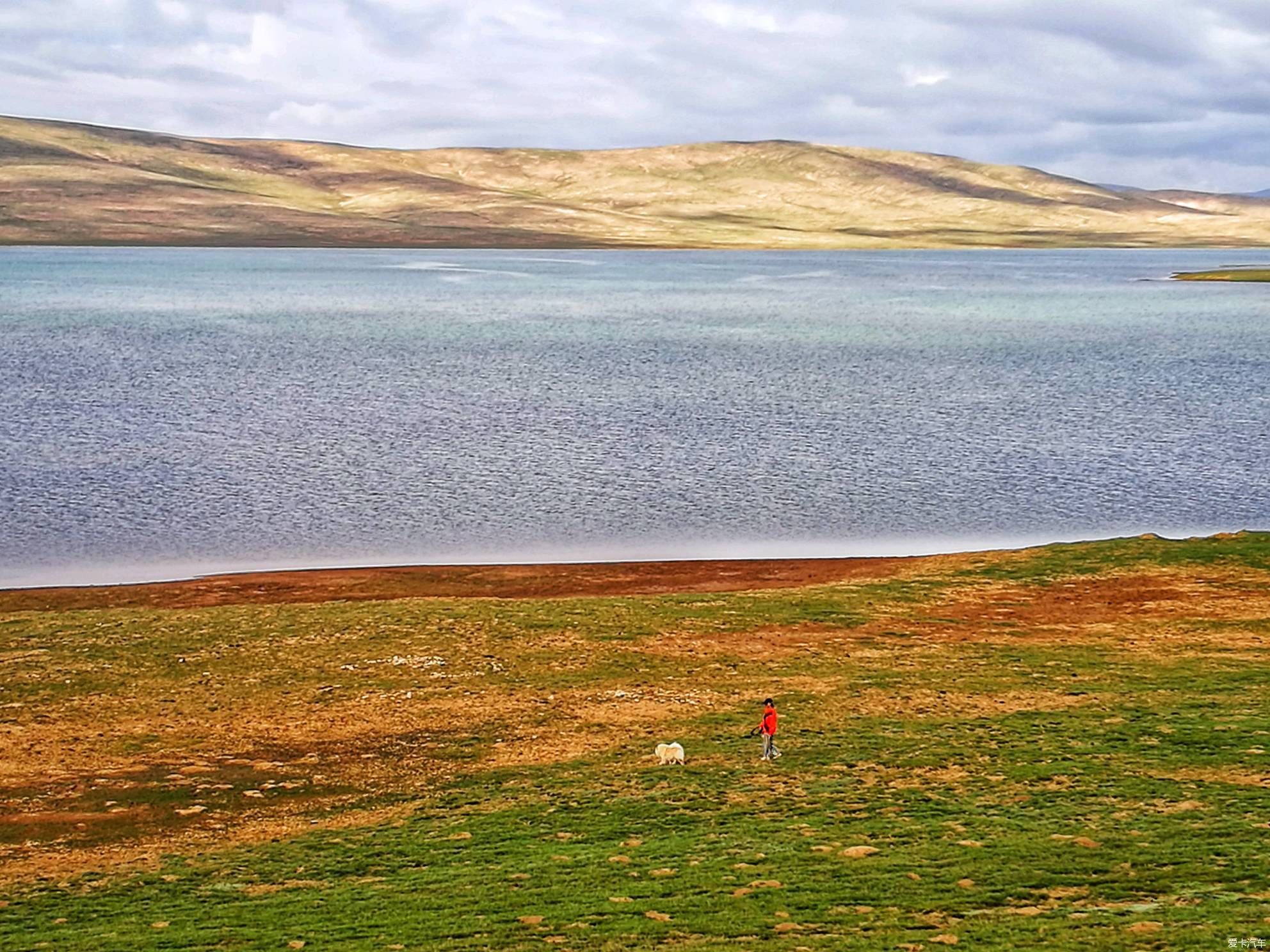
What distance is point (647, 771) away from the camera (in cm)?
2473

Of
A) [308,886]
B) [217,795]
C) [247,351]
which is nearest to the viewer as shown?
[308,886]

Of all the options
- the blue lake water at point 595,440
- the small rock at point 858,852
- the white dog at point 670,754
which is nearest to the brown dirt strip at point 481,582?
the blue lake water at point 595,440

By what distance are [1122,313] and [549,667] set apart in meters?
141

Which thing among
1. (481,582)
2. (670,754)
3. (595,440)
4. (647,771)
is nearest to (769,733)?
(670,754)

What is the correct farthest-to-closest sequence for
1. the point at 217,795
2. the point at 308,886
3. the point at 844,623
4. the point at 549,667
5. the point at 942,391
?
the point at 942,391 → the point at 844,623 → the point at 549,667 → the point at 217,795 → the point at 308,886

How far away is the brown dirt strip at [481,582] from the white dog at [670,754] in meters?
14.1

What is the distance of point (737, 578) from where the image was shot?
41375 millimetres

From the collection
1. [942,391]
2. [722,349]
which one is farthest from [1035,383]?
[722,349]

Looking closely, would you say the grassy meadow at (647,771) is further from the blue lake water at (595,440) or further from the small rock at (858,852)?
the blue lake water at (595,440)

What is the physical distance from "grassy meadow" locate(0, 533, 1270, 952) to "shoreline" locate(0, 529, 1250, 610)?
3.85ft

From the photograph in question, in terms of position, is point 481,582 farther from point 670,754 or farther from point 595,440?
point 595,440

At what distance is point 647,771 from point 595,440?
144 feet

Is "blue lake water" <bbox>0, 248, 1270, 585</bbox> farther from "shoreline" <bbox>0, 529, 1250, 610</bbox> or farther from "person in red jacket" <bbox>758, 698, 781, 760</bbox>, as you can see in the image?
"person in red jacket" <bbox>758, 698, 781, 760</bbox>

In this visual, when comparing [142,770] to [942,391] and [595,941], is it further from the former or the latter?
[942,391]
